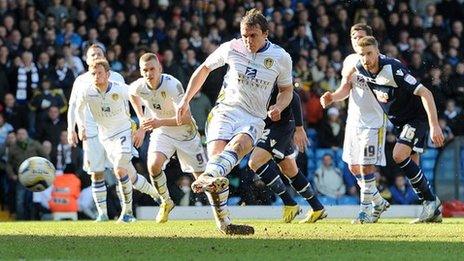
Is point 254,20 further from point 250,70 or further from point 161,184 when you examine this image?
point 161,184

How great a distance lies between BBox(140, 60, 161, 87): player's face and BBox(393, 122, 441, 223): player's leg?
3.33m

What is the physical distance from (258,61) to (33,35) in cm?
1175

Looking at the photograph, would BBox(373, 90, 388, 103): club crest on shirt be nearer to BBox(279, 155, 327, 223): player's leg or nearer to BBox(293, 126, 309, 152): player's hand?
BBox(293, 126, 309, 152): player's hand

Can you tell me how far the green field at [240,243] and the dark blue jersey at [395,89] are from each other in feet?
5.35

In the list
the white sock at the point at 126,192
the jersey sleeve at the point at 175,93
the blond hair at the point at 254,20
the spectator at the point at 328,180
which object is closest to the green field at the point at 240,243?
the jersey sleeve at the point at 175,93

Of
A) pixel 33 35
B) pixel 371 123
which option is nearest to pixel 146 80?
pixel 371 123

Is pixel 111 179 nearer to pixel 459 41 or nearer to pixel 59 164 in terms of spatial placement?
pixel 59 164

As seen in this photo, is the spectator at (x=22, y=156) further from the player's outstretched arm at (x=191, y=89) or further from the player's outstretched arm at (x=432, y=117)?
the player's outstretched arm at (x=191, y=89)

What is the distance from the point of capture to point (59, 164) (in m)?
22.9

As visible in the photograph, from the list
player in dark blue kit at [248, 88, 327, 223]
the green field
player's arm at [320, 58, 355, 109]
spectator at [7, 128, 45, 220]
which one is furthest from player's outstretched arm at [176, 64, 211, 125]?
spectator at [7, 128, 45, 220]

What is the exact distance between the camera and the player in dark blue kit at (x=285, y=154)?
1606cm

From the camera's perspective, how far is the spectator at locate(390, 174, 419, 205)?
2378cm

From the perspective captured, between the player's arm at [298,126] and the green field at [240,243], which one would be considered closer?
the green field at [240,243]

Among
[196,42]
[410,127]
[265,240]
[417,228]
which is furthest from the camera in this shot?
[196,42]
